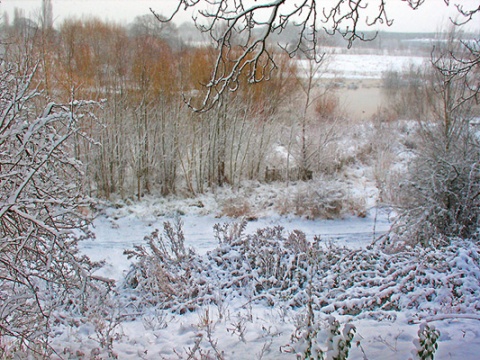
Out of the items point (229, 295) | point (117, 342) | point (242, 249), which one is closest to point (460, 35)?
point (242, 249)

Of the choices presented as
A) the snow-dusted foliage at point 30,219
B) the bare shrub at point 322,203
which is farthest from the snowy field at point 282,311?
the bare shrub at point 322,203

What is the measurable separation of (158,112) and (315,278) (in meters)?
8.25

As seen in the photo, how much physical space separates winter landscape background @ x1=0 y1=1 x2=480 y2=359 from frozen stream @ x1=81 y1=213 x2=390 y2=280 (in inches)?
2.7

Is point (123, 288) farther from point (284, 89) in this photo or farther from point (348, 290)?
point (284, 89)

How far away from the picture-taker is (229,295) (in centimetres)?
581

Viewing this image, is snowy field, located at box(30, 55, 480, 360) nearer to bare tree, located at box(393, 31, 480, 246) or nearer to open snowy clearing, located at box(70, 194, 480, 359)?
open snowy clearing, located at box(70, 194, 480, 359)

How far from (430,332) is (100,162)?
11119mm

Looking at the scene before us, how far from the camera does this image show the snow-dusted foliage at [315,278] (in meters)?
4.78

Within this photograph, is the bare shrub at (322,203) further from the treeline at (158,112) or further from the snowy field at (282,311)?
the snowy field at (282,311)

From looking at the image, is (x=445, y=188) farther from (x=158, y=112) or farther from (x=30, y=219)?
(x=158, y=112)

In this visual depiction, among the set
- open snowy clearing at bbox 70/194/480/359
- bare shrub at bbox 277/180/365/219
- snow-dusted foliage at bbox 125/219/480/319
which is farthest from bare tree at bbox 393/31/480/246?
open snowy clearing at bbox 70/194/480/359

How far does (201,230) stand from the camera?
33.2ft

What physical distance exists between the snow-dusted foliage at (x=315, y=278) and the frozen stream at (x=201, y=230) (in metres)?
2.20

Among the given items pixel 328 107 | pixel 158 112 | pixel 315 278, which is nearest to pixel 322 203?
pixel 315 278
